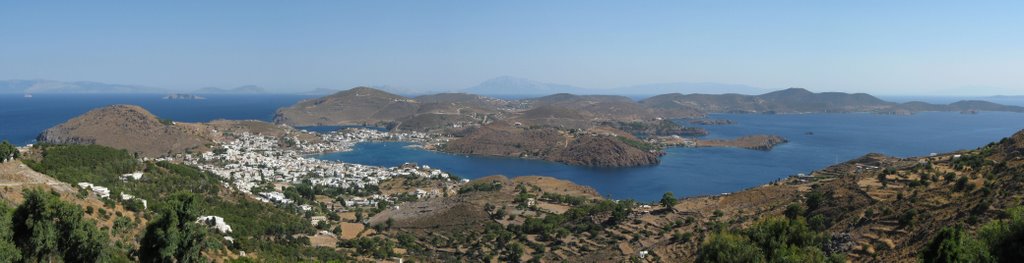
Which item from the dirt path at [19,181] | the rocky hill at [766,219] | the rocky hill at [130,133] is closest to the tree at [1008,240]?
the rocky hill at [766,219]

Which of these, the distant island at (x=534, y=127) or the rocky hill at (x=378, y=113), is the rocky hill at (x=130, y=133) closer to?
the distant island at (x=534, y=127)

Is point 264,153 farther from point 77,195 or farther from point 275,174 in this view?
point 77,195

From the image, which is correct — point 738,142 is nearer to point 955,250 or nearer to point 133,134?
point 133,134

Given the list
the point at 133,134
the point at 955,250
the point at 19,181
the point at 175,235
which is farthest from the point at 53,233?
the point at 133,134

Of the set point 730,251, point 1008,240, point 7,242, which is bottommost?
point 730,251

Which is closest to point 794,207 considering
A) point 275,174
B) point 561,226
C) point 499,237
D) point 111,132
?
point 561,226

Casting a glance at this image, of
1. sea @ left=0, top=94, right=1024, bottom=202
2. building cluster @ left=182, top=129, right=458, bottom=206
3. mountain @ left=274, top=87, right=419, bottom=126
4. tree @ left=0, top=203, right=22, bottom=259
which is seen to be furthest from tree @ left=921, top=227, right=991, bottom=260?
mountain @ left=274, top=87, right=419, bottom=126

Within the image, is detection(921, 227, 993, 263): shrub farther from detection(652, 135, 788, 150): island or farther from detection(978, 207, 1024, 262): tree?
detection(652, 135, 788, 150): island

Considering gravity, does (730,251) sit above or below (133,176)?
above
